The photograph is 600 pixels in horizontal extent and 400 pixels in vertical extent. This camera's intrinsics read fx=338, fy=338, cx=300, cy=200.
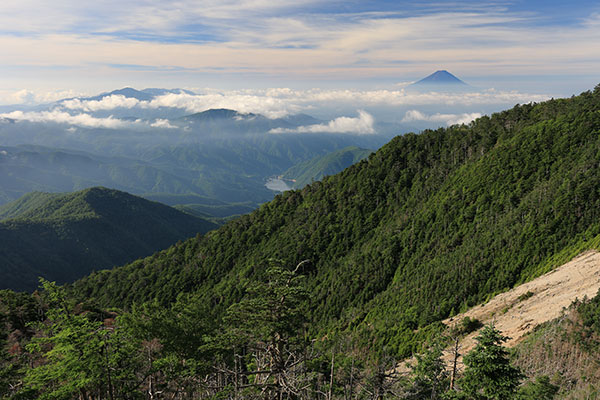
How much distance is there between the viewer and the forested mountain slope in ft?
272

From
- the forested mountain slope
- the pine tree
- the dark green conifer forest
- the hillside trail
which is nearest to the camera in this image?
the dark green conifer forest

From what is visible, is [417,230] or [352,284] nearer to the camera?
[352,284]

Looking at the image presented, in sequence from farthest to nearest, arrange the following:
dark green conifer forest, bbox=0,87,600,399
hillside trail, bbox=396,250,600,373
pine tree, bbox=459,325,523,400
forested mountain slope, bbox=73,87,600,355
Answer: forested mountain slope, bbox=73,87,600,355 < hillside trail, bbox=396,250,600,373 < pine tree, bbox=459,325,523,400 < dark green conifer forest, bbox=0,87,600,399

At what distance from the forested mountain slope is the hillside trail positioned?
7.76 meters

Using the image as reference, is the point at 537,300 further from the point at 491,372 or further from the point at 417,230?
the point at 417,230

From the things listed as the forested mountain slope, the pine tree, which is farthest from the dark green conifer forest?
the forested mountain slope

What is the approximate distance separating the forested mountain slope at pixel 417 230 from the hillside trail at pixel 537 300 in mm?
7760

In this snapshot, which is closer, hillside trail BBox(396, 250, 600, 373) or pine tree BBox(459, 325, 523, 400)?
pine tree BBox(459, 325, 523, 400)

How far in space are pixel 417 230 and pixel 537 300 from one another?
56622 millimetres

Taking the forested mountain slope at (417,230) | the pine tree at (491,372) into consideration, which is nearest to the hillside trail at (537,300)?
the forested mountain slope at (417,230)

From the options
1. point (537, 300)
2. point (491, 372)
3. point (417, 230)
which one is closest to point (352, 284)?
point (417, 230)

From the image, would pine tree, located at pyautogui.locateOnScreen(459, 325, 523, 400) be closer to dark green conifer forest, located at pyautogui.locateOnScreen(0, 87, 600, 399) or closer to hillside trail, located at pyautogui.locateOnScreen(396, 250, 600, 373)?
dark green conifer forest, located at pyautogui.locateOnScreen(0, 87, 600, 399)

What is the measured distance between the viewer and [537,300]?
61.9m

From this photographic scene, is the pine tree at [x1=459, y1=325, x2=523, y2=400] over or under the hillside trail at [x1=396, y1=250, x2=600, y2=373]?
over
